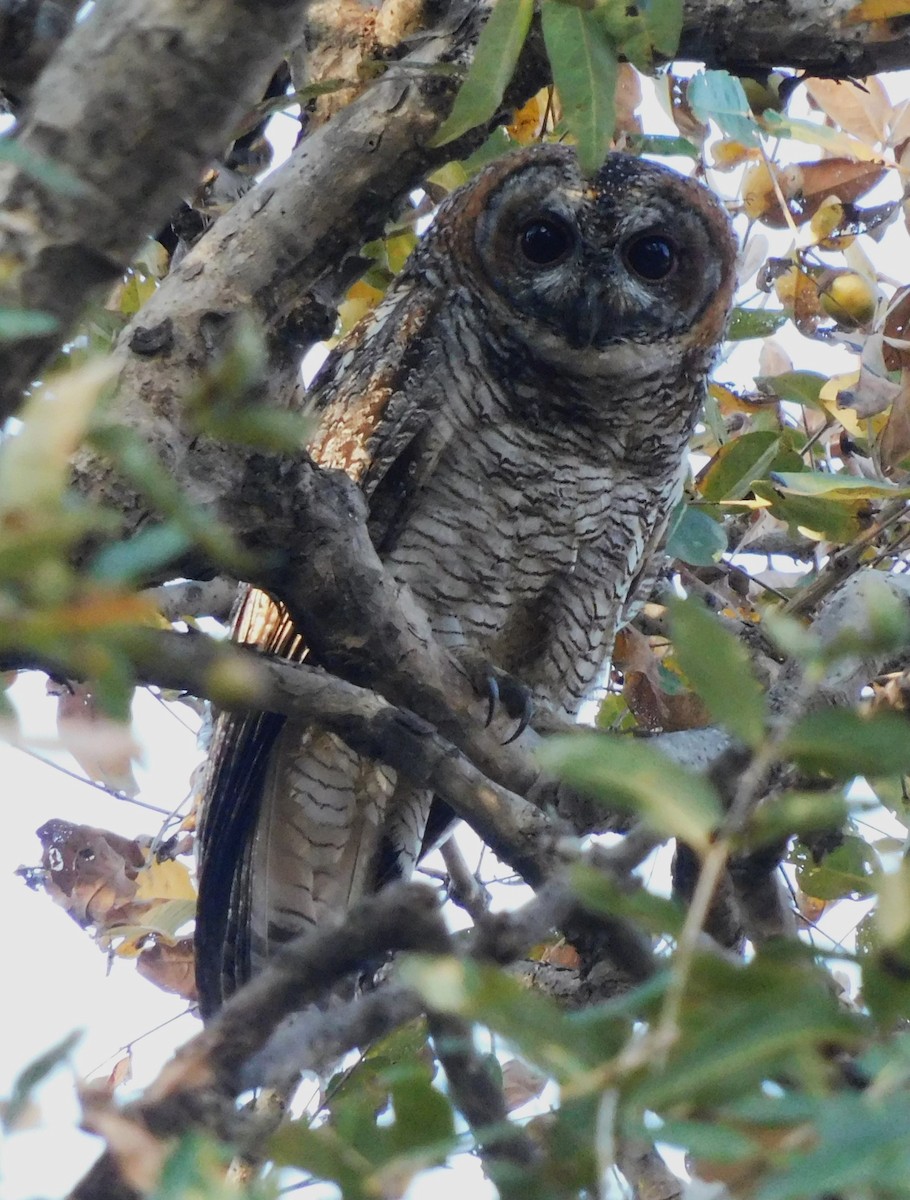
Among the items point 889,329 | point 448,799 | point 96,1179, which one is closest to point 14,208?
point 96,1179

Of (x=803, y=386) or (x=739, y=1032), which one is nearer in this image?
(x=739, y=1032)

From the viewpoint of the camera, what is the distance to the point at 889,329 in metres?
3.14

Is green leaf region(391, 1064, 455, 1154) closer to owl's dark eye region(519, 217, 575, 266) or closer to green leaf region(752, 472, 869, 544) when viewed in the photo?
green leaf region(752, 472, 869, 544)

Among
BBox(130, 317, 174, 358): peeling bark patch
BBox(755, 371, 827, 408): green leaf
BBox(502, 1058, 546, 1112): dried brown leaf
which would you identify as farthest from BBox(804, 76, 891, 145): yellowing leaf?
BBox(502, 1058, 546, 1112): dried brown leaf

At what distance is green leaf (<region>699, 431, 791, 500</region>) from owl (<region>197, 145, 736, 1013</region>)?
0.29 m

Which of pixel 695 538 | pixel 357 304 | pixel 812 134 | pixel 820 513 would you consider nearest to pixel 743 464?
pixel 695 538

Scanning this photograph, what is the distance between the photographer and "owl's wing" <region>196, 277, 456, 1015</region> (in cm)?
293

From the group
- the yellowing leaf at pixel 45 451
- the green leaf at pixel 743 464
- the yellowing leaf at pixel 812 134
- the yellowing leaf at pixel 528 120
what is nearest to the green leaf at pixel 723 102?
the yellowing leaf at pixel 812 134

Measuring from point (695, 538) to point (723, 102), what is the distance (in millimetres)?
908

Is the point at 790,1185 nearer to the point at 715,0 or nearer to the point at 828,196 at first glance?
the point at 715,0

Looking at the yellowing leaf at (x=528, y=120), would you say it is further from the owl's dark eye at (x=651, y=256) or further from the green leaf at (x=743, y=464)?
the green leaf at (x=743, y=464)

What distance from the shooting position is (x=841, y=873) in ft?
7.89

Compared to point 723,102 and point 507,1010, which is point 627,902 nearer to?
point 507,1010

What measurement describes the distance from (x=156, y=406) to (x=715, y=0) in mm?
1135
